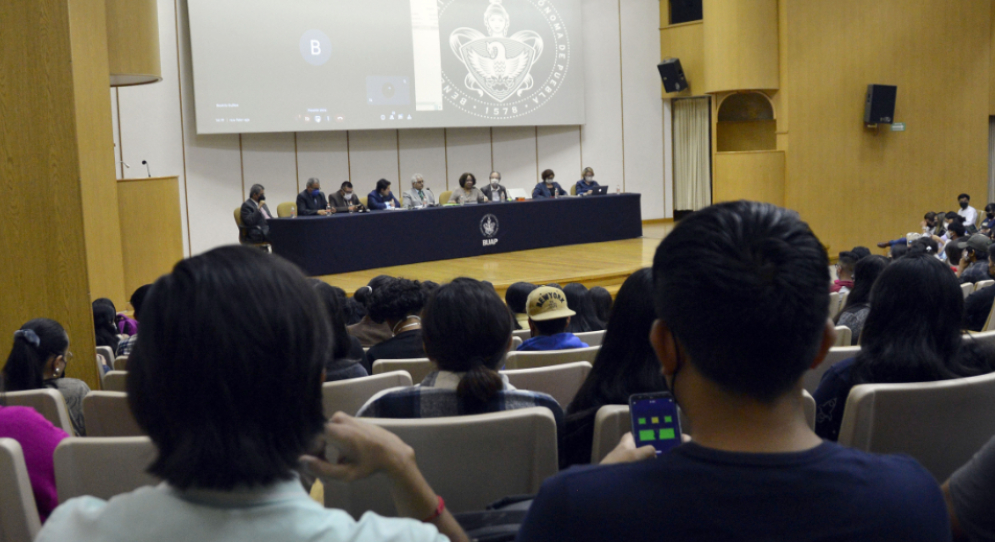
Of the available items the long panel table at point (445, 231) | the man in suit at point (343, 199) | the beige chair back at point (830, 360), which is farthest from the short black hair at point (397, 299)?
the man in suit at point (343, 199)

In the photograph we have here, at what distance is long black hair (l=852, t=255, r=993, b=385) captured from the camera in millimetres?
1966

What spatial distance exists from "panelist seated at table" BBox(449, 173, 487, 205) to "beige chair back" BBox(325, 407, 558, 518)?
8584 millimetres

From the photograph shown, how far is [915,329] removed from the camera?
1.99m

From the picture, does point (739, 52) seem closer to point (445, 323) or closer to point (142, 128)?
point (142, 128)

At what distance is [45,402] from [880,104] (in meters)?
11.7

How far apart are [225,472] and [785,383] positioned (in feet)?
1.90

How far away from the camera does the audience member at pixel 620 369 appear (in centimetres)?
184

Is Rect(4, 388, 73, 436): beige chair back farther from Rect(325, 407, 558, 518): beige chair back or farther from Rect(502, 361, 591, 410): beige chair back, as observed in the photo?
Rect(502, 361, 591, 410): beige chair back

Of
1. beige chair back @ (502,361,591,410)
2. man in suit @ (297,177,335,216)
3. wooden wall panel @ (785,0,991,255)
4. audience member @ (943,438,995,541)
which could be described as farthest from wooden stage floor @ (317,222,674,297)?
audience member @ (943,438,995,541)

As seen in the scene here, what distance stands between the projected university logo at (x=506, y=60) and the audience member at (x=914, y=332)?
32.2 feet

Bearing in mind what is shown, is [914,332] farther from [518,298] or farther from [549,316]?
[518,298]

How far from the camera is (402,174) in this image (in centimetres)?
1153

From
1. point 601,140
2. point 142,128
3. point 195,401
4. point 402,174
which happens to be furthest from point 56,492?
point 601,140

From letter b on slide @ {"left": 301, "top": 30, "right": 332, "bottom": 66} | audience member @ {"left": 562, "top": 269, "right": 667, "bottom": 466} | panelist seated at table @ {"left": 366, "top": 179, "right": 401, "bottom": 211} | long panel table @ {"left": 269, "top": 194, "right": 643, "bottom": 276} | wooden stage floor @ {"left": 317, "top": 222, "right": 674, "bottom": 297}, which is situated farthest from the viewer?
letter b on slide @ {"left": 301, "top": 30, "right": 332, "bottom": 66}
